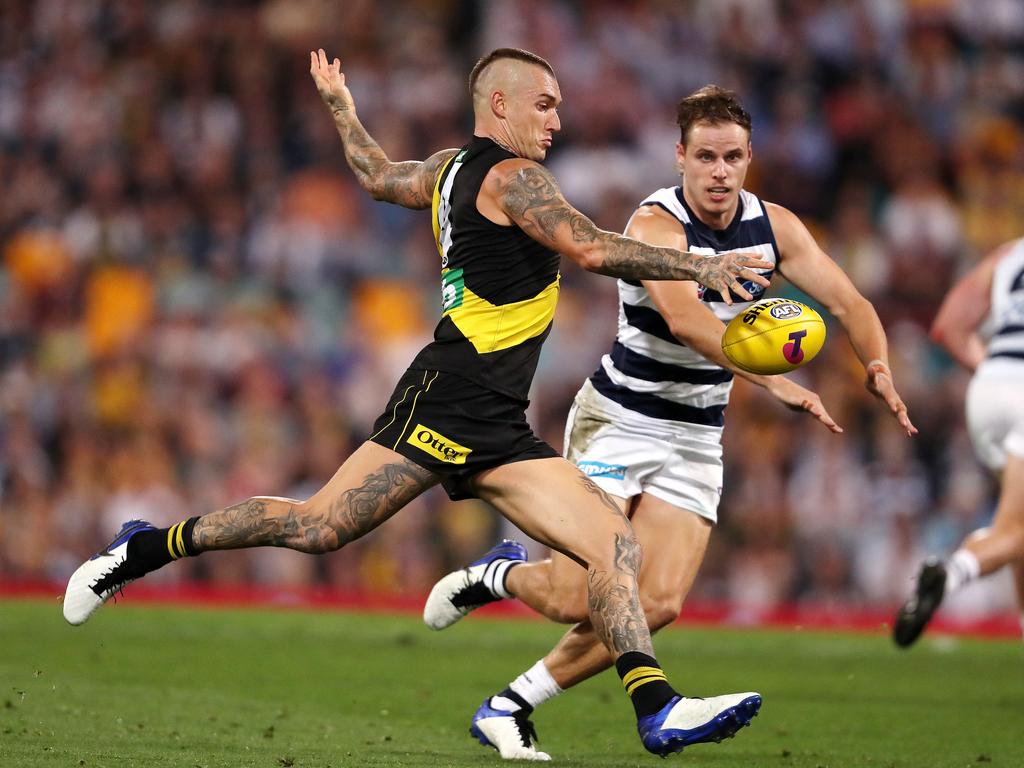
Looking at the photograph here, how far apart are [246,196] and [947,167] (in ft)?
24.5

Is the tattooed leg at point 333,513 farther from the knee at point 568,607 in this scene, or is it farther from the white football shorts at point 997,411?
the white football shorts at point 997,411

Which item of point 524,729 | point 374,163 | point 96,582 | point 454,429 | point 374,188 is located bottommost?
point 524,729

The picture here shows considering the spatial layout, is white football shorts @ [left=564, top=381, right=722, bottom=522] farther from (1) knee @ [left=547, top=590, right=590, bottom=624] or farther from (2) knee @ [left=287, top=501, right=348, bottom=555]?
(2) knee @ [left=287, top=501, right=348, bottom=555]

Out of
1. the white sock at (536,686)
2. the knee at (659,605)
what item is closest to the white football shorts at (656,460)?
the knee at (659,605)

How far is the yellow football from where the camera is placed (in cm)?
549

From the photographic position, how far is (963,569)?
290 inches

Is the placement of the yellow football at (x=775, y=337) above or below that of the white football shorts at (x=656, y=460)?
above

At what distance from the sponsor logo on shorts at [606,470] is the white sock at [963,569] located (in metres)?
1.76

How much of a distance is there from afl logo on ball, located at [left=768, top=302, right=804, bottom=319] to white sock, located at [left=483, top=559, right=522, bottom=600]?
6.44 ft

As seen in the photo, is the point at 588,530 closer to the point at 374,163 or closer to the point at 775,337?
the point at 775,337

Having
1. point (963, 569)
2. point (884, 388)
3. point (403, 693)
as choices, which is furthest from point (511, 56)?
point (403, 693)

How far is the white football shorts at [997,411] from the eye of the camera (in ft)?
25.3

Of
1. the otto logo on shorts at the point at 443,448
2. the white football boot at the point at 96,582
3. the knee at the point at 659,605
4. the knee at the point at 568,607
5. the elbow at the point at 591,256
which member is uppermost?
the elbow at the point at 591,256

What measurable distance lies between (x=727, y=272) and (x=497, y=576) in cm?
235
